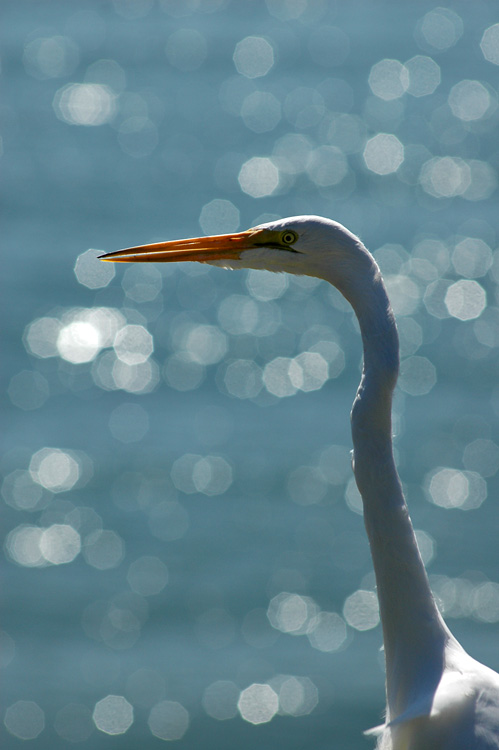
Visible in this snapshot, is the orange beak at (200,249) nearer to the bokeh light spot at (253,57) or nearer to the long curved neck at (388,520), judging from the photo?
the long curved neck at (388,520)

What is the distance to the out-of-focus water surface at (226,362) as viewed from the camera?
570cm

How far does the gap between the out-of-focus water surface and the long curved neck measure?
3.21 metres

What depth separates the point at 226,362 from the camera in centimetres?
759

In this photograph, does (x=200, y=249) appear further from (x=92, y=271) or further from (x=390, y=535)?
(x=92, y=271)

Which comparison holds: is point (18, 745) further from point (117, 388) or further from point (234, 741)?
point (117, 388)

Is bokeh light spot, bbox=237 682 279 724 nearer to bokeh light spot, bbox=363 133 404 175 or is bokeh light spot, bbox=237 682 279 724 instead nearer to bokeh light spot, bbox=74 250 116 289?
bokeh light spot, bbox=74 250 116 289

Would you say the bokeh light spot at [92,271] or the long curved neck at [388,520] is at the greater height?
the bokeh light spot at [92,271]

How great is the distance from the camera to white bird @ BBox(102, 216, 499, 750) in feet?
6.84

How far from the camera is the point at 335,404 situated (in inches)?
281

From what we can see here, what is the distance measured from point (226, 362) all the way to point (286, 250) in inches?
211

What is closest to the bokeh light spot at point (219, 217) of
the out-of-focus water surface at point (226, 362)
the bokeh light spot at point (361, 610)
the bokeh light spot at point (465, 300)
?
the out-of-focus water surface at point (226, 362)

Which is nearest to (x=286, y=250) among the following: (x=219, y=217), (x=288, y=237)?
(x=288, y=237)

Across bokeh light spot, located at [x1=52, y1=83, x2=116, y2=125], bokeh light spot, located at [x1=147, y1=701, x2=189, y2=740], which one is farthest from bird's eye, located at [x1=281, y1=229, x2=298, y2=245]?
bokeh light spot, located at [x1=52, y1=83, x2=116, y2=125]

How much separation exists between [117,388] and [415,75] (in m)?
5.34
